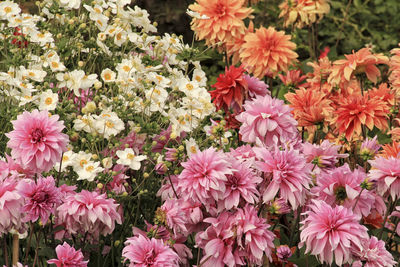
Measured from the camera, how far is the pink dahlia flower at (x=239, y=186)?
171 centimetres

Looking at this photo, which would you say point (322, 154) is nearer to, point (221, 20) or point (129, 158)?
point (129, 158)

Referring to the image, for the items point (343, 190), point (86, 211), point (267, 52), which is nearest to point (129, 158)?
point (86, 211)

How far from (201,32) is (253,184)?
1366 mm

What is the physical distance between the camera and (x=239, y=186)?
1.73m

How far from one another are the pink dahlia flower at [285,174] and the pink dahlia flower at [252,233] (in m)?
0.06

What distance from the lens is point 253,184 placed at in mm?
1731

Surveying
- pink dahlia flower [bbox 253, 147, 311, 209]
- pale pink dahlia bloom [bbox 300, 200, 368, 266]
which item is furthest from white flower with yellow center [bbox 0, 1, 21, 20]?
pale pink dahlia bloom [bbox 300, 200, 368, 266]

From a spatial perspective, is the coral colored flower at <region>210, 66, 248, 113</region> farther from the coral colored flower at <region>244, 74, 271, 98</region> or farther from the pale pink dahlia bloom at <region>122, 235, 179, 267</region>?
the pale pink dahlia bloom at <region>122, 235, 179, 267</region>

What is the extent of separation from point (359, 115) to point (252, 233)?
868 millimetres

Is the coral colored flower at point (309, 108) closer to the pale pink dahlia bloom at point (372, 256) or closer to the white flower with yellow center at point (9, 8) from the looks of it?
the pale pink dahlia bloom at point (372, 256)

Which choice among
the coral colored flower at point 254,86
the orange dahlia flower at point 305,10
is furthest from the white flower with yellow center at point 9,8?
the orange dahlia flower at point 305,10

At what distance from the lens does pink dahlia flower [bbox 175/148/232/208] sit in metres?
→ 1.67

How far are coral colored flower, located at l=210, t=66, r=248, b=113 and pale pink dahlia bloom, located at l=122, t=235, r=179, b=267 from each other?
0.88 meters

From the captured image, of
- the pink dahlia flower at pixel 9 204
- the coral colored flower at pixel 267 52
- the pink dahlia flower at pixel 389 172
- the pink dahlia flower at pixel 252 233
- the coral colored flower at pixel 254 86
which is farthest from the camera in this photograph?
the coral colored flower at pixel 267 52
